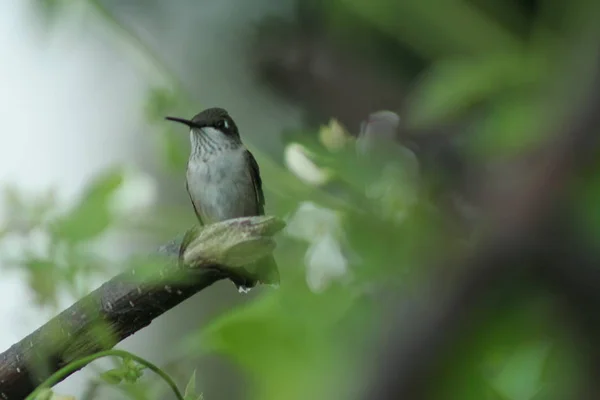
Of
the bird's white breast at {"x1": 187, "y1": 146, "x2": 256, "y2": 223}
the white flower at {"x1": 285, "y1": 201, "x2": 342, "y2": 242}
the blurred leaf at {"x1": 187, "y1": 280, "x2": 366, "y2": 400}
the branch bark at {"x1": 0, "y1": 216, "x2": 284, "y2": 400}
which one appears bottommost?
the blurred leaf at {"x1": 187, "y1": 280, "x2": 366, "y2": 400}

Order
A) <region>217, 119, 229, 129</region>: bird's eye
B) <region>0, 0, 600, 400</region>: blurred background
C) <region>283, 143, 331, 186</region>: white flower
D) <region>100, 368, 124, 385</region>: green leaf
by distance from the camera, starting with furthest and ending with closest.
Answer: <region>217, 119, 229, 129</region>: bird's eye < <region>100, 368, 124, 385</region>: green leaf < <region>283, 143, 331, 186</region>: white flower < <region>0, 0, 600, 400</region>: blurred background

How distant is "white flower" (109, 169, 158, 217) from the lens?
0.18 meters

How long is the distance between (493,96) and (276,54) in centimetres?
26

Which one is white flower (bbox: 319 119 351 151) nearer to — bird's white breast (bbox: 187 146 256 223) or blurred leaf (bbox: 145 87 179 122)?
blurred leaf (bbox: 145 87 179 122)

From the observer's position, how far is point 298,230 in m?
0.14

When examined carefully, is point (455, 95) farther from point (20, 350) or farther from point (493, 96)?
point (20, 350)

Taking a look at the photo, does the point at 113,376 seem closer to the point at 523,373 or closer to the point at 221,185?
the point at 523,373

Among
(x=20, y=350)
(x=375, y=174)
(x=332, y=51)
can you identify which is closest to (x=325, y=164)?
(x=375, y=174)

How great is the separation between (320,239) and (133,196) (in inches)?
4.7

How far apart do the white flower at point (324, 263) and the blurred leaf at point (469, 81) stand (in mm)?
26

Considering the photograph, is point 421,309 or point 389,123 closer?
point 421,309

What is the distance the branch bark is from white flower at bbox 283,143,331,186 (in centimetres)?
14

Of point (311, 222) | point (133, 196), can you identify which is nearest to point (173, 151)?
point (133, 196)

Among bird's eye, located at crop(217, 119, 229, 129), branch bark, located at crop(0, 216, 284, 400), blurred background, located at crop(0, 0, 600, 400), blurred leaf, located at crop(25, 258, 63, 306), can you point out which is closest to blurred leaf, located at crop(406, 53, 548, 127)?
blurred background, located at crop(0, 0, 600, 400)
